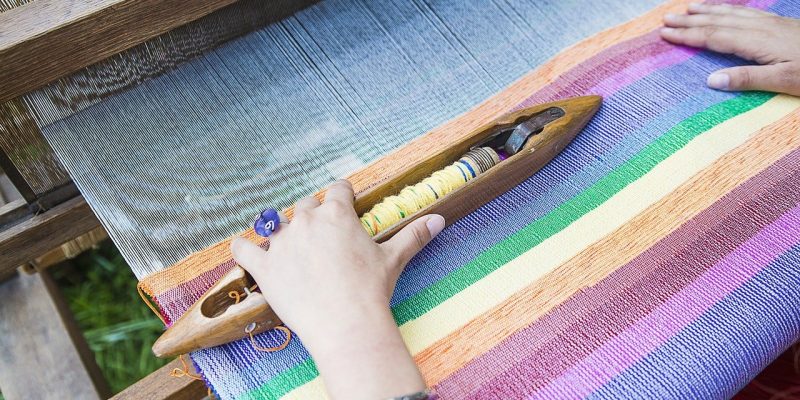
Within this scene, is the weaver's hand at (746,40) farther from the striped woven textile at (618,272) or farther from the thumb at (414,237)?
the thumb at (414,237)

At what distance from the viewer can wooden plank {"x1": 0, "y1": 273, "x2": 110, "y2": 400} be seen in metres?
1.60

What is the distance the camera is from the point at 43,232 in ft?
4.70

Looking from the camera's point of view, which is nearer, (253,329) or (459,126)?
(253,329)

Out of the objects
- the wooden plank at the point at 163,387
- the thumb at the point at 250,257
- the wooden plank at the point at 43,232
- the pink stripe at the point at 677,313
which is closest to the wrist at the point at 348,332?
the thumb at the point at 250,257

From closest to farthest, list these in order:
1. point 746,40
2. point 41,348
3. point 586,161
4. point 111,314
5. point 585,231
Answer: point 585,231 → point 586,161 → point 746,40 → point 41,348 → point 111,314

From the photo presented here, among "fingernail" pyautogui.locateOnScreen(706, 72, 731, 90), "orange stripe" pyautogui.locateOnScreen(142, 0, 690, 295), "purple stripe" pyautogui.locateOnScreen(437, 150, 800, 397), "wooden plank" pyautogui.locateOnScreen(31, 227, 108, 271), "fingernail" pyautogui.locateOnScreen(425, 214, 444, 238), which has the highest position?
"wooden plank" pyautogui.locateOnScreen(31, 227, 108, 271)

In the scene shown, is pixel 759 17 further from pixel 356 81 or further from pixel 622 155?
pixel 356 81

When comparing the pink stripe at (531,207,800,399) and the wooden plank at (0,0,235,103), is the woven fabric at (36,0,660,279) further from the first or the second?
the pink stripe at (531,207,800,399)

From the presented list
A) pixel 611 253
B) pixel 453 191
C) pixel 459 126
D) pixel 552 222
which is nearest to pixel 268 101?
pixel 459 126

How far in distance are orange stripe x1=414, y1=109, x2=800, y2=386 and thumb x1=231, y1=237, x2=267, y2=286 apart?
247 mm

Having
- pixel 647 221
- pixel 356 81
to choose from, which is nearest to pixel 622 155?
pixel 647 221

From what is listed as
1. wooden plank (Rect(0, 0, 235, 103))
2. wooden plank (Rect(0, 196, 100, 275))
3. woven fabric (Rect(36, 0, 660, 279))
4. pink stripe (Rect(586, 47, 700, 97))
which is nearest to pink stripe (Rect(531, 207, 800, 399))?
pink stripe (Rect(586, 47, 700, 97))

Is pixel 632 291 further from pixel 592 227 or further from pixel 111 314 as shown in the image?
pixel 111 314

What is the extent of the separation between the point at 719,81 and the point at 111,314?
5.73 feet
